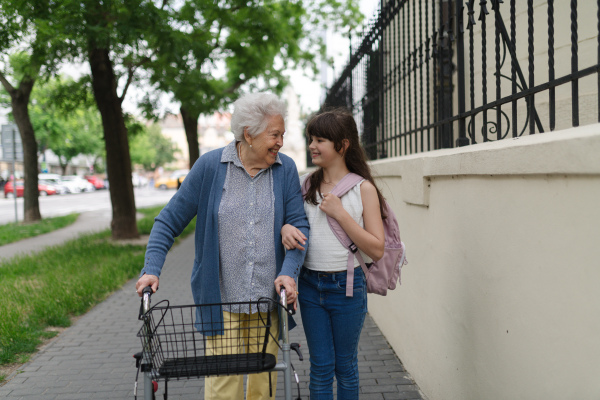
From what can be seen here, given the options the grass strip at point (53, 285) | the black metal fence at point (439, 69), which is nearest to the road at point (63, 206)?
the grass strip at point (53, 285)

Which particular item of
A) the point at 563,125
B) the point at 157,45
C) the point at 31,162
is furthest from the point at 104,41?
the point at 31,162

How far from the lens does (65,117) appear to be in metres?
15.7

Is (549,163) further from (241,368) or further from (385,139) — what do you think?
(385,139)

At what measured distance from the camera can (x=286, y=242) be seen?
260 centimetres

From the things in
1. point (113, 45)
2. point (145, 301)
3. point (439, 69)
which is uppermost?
point (113, 45)

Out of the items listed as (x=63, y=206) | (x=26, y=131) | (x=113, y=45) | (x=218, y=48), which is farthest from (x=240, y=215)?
(x=63, y=206)

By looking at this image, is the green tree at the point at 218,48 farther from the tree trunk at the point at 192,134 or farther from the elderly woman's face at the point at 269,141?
the elderly woman's face at the point at 269,141

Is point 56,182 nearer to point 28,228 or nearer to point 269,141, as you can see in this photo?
point 28,228

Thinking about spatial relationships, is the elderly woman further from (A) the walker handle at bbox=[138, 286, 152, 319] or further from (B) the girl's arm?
(A) the walker handle at bbox=[138, 286, 152, 319]

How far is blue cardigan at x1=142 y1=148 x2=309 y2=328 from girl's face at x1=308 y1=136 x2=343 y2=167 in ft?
0.44

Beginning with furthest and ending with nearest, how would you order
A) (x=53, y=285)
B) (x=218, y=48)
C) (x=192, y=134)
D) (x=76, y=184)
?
1. (x=76, y=184)
2. (x=192, y=134)
3. (x=218, y=48)
4. (x=53, y=285)

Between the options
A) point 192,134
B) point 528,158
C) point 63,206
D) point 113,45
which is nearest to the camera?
point 528,158

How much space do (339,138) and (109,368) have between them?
9.54 ft

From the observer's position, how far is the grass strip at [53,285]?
207 inches
